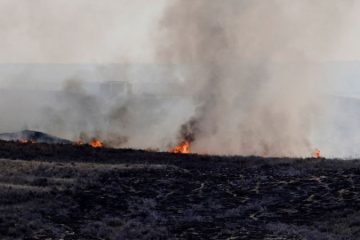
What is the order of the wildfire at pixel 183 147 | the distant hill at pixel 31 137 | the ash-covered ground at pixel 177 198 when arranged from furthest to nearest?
the distant hill at pixel 31 137 → the wildfire at pixel 183 147 → the ash-covered ground at pixel 177 198

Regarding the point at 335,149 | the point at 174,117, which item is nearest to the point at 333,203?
the point at 174,117

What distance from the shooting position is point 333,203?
804 inches

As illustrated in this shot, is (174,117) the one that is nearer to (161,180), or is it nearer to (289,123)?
(289,123)

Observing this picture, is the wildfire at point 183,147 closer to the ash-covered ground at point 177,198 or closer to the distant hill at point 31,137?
the distant hill at point 31,137

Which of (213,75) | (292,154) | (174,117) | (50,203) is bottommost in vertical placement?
(50,203)

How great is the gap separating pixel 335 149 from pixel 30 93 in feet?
120

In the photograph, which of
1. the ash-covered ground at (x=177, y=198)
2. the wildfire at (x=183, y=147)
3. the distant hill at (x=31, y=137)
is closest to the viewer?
the ash-covered ground at (x=177, y=198)

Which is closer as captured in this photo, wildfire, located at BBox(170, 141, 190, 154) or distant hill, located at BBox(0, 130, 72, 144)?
wildfire, located at BBox(170, 141, 190, 154)

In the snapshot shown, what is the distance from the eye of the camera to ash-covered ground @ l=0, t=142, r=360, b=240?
674 inches

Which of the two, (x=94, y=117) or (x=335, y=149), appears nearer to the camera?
(x=94, y=117)

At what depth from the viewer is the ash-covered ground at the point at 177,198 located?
17.1 m

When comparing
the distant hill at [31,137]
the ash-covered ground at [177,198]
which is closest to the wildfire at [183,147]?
the distant hill at [31,137]

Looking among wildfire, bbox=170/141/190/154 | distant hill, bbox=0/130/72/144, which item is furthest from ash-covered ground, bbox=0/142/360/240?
distant hill, bbox=0/130/72/144

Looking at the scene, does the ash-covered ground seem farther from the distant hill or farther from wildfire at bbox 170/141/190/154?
the distant hill
